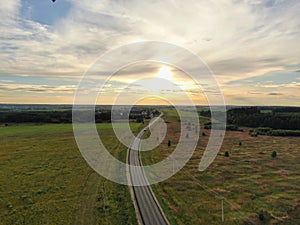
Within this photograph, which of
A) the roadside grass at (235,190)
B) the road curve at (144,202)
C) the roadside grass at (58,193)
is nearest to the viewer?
the road curve at (144,202)

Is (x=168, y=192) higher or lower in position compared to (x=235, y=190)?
higher

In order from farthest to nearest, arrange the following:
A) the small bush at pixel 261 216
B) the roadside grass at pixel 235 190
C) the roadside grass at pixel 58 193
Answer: the roadside grass at pixel 235 190, the roadside grass at pixel 58 193, the small bush at pixel 261 216

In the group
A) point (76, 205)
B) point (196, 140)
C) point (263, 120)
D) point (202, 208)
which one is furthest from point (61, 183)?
point (263, 120)

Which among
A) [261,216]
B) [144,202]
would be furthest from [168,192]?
[261,216]

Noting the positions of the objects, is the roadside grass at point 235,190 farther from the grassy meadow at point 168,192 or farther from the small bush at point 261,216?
the small bush at point 261,216

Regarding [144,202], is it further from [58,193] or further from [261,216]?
[261,216]

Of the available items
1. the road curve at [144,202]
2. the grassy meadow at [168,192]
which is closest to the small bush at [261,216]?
the grassy meadow at [168,192]

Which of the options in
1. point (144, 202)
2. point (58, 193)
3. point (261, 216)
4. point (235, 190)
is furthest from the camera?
point (235, 190)

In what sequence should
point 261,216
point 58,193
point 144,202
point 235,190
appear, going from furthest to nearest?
point 235,190 → point 58,193 → point 144,202 → point 261,216
